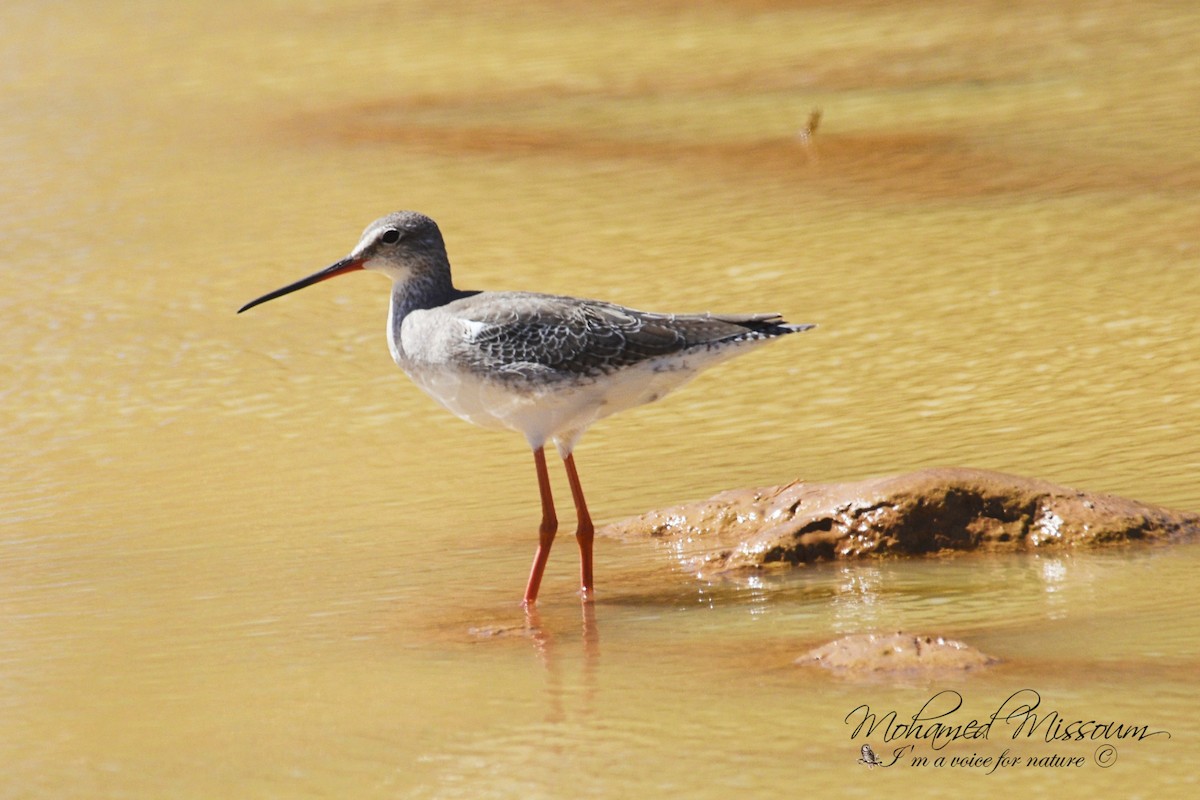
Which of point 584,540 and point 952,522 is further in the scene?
point 584,540

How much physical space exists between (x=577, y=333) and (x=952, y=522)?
1690 mm

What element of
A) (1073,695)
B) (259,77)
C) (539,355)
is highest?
(259,77)

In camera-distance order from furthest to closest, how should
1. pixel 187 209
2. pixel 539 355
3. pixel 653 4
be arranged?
pixel 653 4
pixel 187 209
pixel 539 355

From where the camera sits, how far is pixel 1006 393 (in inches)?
367

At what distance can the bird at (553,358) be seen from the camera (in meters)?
6.88

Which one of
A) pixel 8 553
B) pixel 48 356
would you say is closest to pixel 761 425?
Answer: pixel 8 553

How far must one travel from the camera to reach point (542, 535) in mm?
6977

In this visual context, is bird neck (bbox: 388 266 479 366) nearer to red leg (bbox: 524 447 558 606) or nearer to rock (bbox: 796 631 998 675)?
red leg (bbox: 524 447 558 606)

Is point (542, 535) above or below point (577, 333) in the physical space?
below

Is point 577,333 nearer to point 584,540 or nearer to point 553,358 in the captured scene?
point 553,358

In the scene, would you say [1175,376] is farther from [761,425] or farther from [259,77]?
[259,77]

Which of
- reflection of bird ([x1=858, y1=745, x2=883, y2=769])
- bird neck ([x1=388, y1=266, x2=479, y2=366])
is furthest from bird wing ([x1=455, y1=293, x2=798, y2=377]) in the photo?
reflection of bird ([x1=858, y1=745, x2=883, y2=769])

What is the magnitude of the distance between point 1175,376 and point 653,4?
997 cm

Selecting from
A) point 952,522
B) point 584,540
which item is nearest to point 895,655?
point 952,522
